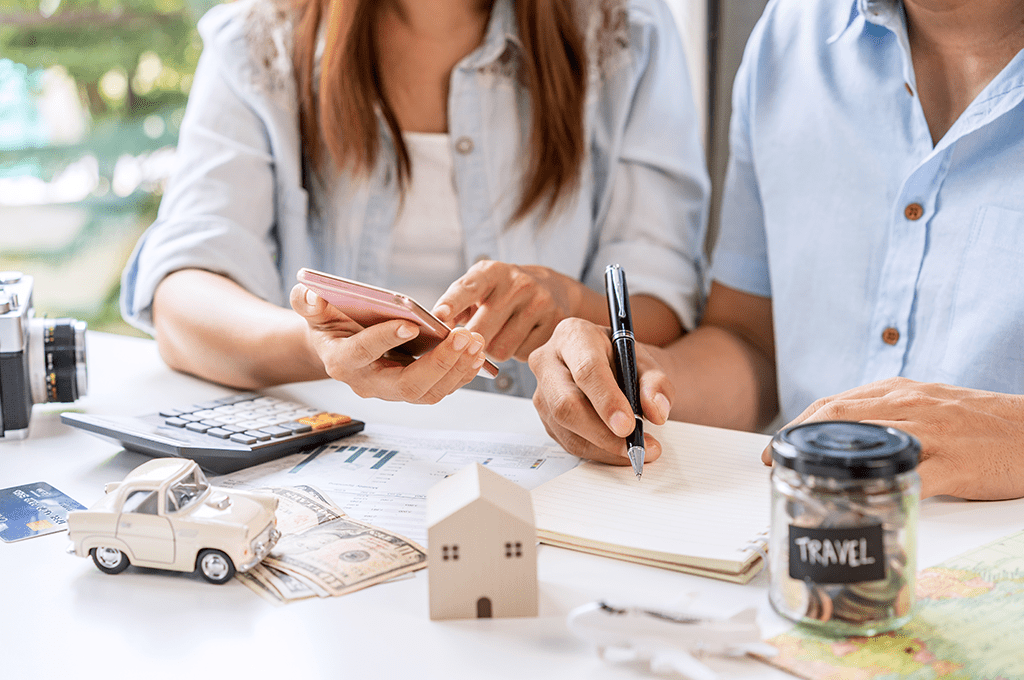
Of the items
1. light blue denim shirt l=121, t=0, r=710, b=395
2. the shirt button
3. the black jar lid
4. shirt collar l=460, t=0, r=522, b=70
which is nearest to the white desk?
the black jar lid

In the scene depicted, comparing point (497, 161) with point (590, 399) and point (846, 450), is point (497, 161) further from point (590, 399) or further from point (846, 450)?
point (846, 450)

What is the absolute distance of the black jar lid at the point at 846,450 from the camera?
50 centimetres

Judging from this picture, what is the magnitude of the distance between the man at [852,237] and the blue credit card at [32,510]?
44 centimetres

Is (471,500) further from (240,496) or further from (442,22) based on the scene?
(442,22)

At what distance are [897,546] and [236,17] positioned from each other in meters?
1.31

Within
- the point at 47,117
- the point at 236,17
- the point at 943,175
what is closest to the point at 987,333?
the point at 943,175

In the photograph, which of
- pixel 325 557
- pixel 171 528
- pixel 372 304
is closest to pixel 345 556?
pixel 325 557

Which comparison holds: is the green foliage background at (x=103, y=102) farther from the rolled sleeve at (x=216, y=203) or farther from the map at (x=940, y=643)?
the map at (x=940, y=643)

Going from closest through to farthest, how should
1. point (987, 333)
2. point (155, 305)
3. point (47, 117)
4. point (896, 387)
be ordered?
point (896, 387) < point (987, 333) < point (155, 305) < point (47, 117)

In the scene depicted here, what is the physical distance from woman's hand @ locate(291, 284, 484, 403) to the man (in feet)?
0.30

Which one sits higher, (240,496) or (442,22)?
(442,22)

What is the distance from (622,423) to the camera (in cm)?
77

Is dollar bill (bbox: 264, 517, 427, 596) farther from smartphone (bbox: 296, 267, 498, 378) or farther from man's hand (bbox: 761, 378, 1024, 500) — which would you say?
man's hand (bbox: 761, 378, 1024, 500)

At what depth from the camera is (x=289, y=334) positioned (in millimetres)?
1088
